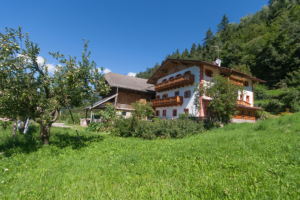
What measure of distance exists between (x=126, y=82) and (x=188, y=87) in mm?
12505

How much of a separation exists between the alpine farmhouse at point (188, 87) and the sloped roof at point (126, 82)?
12.3 feet

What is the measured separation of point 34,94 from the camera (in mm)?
7711

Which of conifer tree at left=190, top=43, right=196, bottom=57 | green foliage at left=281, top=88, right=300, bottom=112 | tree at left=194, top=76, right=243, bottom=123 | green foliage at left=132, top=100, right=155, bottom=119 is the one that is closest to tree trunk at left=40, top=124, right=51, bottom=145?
tree at left=194, top=76, right=243, bottom=123

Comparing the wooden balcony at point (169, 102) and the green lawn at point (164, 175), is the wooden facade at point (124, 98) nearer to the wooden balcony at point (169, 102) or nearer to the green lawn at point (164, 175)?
the wooden balcony at point (169, 102)

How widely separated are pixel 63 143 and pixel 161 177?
7.16m

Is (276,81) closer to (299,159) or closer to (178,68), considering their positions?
(178,68)

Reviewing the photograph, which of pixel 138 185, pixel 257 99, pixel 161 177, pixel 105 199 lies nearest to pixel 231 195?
pixel 161 177

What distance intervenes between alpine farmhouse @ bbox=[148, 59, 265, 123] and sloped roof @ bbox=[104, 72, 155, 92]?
3.76m

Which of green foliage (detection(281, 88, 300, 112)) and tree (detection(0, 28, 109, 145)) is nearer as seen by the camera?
tree (detection(0, 28, 109, 145))

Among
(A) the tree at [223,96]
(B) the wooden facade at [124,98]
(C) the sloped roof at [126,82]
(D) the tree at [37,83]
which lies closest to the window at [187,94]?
(A) the tree at [223,96]

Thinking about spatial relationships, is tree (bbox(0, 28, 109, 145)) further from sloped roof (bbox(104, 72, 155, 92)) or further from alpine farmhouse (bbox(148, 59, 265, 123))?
sloped roof (bbox(104, 72, 155, 92))

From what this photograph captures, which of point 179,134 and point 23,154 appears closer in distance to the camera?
point 23,154

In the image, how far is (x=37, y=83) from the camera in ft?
27.2

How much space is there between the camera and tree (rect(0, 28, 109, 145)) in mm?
7070
